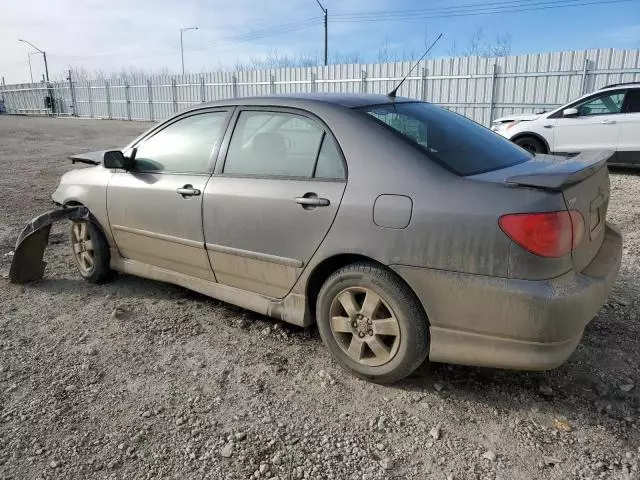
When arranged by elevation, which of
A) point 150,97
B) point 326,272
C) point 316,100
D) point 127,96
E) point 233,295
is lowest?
point 233,295

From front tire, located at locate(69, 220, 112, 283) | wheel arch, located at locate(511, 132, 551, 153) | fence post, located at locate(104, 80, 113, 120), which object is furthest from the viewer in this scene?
fence post, located at locate(104, 80, 113, 120)

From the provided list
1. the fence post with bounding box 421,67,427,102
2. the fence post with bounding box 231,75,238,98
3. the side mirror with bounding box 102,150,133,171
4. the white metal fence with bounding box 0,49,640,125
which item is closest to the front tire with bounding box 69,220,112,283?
the side mirror with bounding box 102,150,133,171

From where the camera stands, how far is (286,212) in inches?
117

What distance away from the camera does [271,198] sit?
305 cm

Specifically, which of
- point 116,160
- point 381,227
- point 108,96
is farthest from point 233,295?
point 108,96

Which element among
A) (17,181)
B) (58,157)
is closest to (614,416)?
(17,181)

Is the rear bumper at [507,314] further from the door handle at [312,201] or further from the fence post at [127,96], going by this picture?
the fence post at [127,96]

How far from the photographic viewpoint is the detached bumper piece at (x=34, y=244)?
4.36 m

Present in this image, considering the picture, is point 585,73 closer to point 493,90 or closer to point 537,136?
point 493,90

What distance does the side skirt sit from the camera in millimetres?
3133

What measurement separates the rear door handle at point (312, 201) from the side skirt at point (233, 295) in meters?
0.57

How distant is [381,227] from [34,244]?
11.2ft

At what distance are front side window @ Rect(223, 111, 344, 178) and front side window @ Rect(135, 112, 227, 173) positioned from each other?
23cm

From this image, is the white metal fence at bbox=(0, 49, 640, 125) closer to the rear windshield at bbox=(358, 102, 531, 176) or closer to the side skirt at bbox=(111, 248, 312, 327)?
the side skirt at bbox=(111, 248, 312, 327)
